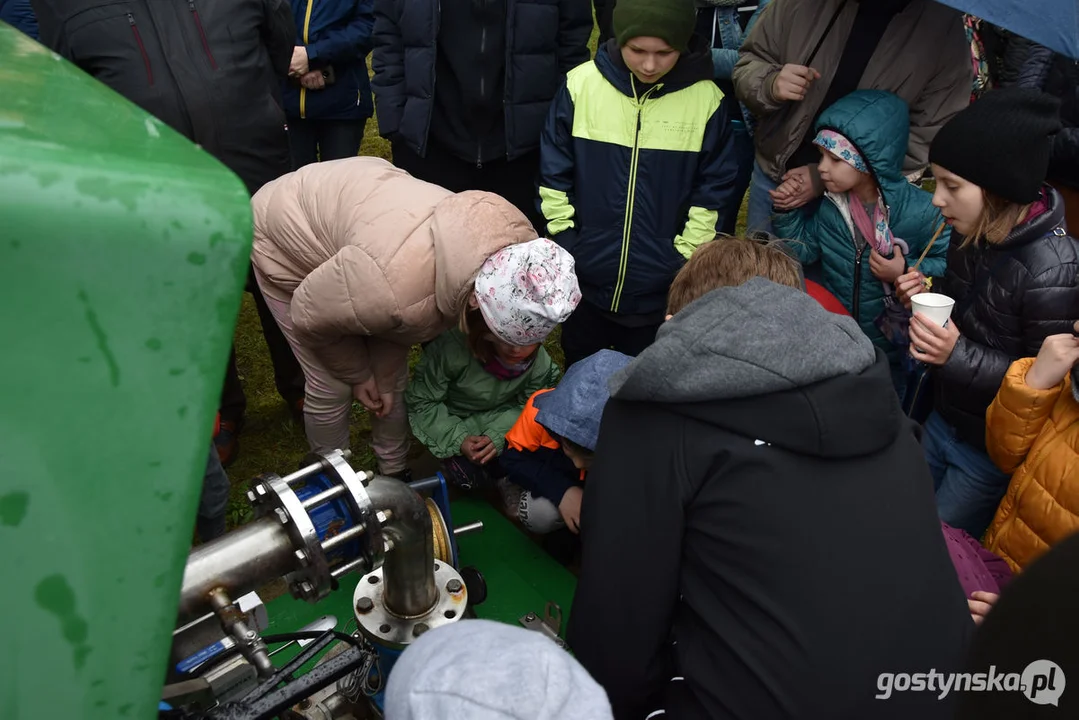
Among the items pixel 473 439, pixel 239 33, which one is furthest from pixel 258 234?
pixel 473 439

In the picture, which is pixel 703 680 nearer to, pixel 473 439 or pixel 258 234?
pixel 473 439

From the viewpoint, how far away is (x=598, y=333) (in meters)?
3.28

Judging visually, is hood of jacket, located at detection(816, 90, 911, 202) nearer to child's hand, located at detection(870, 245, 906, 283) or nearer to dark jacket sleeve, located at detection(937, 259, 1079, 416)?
child's hand, located at detection(870, 245, 906, 283)

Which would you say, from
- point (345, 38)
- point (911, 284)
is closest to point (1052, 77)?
point (911, 284)

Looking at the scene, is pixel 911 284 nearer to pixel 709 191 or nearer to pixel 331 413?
pixel 709 191

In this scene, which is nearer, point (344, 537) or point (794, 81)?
point (344, 537)

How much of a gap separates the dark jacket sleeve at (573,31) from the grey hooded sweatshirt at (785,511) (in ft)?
6.76

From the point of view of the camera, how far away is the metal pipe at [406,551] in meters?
1.31

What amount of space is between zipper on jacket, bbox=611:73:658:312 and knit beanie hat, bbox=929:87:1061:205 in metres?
0.99

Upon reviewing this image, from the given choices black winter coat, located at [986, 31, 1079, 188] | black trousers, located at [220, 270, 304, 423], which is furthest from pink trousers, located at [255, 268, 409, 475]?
black winter coat, located at [986, 31, 1079, 188]

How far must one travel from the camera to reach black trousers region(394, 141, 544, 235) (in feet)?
11.4

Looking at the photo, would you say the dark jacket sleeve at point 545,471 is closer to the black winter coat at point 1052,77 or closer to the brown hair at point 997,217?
the brown hair at point 997,217

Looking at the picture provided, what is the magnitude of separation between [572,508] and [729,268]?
100cm

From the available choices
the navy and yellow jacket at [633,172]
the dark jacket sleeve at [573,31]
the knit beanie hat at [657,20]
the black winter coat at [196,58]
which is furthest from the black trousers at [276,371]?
the knit beanie hat at [657,20]
